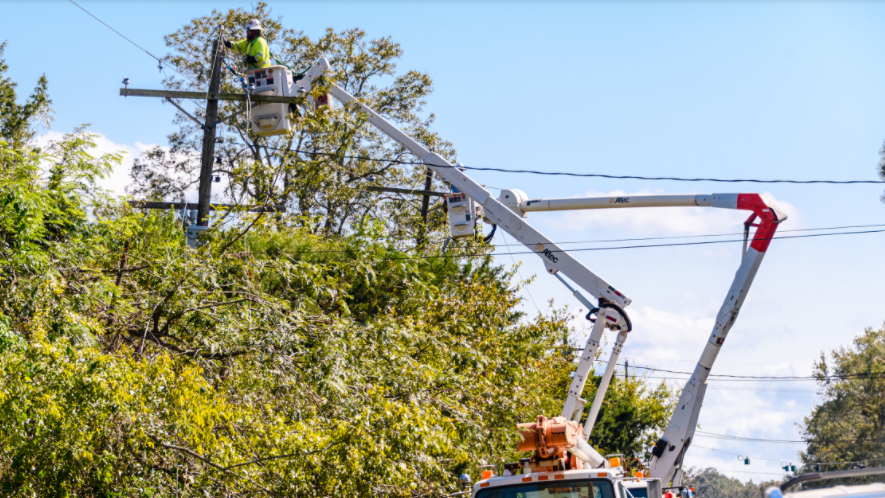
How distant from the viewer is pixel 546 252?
1527cm

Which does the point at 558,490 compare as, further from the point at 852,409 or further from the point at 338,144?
the point at 852,409

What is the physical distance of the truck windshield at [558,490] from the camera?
25.8 feet

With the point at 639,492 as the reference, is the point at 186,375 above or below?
above

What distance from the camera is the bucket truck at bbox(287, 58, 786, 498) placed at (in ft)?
27.0

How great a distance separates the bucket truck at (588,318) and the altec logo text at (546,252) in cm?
2

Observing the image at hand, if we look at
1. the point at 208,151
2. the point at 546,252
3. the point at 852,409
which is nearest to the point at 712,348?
the point at 546,252

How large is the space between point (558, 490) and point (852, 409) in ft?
200

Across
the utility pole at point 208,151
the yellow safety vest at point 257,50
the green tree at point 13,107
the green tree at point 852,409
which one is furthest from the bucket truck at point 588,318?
the green tree at point 852,409

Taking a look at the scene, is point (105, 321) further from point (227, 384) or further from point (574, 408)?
point (574, 408)

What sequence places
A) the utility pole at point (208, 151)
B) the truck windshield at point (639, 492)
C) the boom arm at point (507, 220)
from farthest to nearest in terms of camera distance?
the utility pole at point (208, 151) < the boom arm at point (507, 220) < the truck windshield at point (639, 492)

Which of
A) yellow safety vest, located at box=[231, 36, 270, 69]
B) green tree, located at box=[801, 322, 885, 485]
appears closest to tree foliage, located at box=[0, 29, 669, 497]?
yellow safety vest, located at box=[231, 36, 270, 69]

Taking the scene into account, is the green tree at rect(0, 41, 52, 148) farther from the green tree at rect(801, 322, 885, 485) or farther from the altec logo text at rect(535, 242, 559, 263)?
the green tree at rect(801, 322, 885, 485)

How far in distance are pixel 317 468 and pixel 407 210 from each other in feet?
75.9

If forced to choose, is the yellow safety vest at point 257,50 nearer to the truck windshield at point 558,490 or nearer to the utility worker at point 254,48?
the utility worker at point 254,48
